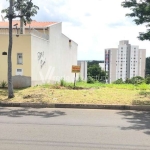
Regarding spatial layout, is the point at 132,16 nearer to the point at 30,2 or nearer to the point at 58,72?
the point at 30,2

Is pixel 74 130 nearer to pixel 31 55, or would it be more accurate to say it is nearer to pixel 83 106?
pixel 83 106

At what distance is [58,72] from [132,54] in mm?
49654

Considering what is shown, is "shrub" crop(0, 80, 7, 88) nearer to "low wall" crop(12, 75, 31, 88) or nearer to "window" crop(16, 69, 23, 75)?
"low wall" crop(12, 75, 31, 88)

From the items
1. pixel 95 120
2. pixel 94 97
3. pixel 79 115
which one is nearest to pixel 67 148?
pixel 95 120

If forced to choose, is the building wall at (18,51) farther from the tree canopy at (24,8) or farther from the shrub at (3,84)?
the tree canopy at (24,8)

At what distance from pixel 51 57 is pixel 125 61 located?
54.4 meters

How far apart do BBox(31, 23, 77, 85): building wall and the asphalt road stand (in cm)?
786

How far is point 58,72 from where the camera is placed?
25.3 meters

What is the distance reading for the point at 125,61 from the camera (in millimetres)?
73125

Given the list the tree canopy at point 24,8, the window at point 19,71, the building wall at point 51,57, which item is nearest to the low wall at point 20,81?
the window at point 19,71

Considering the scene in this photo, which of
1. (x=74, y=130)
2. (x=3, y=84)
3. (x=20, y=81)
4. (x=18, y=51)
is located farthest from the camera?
(x=18, y=51)

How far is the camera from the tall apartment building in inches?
2739

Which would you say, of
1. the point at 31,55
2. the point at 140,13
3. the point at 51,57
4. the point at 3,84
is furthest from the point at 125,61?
the point at 140,13

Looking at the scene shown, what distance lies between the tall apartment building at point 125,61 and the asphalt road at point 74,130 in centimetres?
6197
